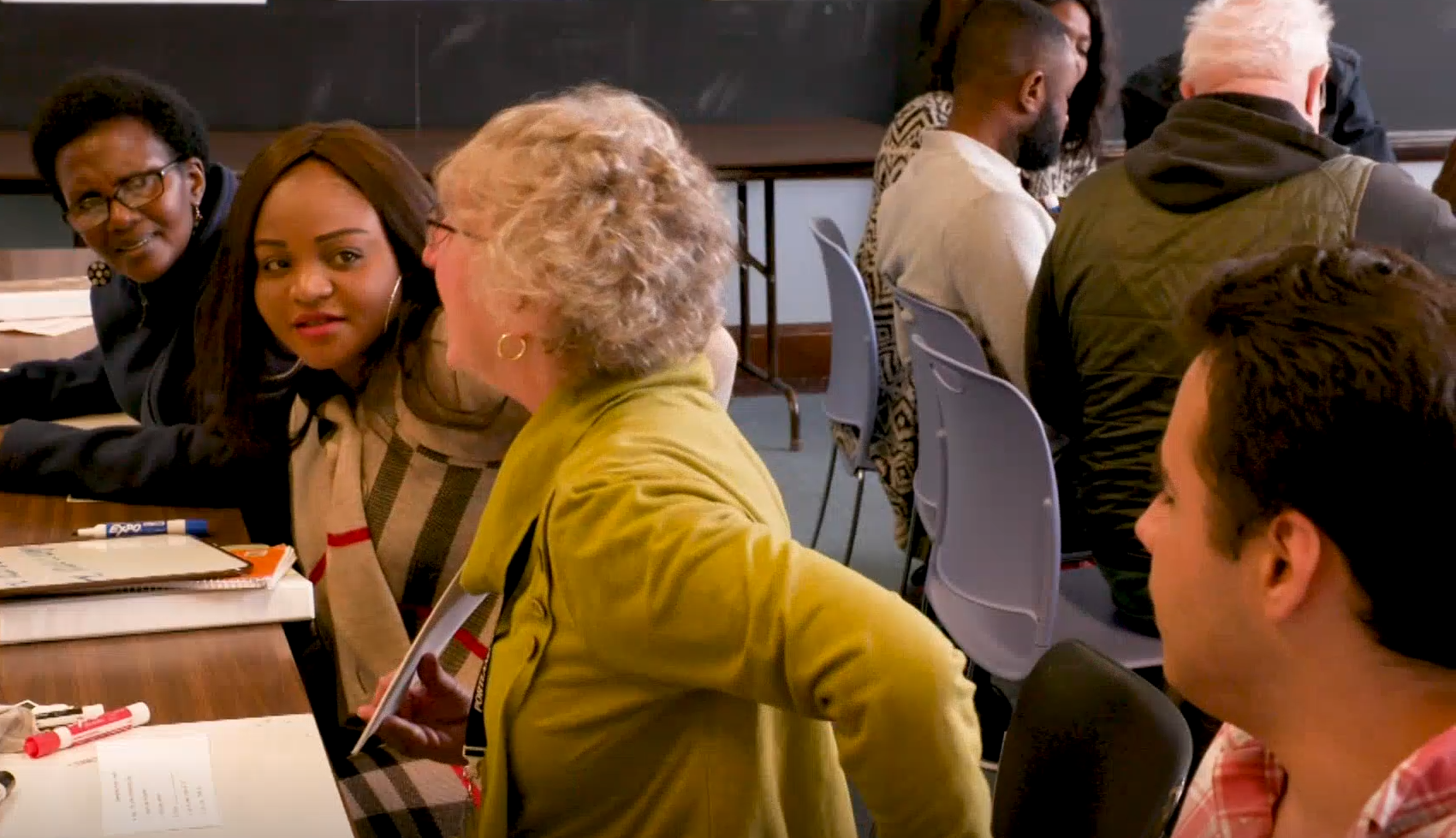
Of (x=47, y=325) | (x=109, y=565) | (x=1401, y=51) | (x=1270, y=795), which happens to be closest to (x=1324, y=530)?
(x=1270, y=795)

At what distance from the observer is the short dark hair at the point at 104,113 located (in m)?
2.29

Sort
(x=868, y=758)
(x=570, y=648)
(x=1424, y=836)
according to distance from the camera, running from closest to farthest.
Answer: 1. (x=1424, y=836)
2. (x=868, y=758)
3. (x=570, y=648)

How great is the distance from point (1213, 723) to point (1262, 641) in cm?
181

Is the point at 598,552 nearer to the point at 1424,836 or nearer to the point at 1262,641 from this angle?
the point at 1262,641

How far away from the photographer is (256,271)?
1.87 metres

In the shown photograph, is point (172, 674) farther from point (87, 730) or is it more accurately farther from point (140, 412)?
point (140, 412)

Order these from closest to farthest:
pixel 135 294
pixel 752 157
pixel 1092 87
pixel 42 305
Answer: pixel 135 294 → pixel 42 305 → pixel 1092 87 → pixel 752 157

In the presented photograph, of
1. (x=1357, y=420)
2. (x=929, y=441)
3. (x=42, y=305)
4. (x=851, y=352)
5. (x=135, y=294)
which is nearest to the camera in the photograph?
(x=1357, y=420)

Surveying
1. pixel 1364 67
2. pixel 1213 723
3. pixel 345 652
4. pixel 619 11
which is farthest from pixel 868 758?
pixel 1364 67

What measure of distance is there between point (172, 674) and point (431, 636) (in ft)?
0.86

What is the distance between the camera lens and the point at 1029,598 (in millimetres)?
2340

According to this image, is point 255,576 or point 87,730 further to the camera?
point 255,576

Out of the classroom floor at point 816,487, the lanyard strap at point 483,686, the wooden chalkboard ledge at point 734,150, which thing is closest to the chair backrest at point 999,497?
the lanyard strap at point 483,686

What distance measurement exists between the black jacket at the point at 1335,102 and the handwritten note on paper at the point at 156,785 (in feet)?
11.6
